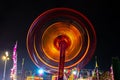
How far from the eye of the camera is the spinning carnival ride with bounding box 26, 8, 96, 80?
365 inches

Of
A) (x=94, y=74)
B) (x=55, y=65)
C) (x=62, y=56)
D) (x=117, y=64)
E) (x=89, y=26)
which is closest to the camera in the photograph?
(x=62, y=56)

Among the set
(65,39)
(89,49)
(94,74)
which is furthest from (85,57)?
(94,74)

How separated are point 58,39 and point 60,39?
15 centimetres

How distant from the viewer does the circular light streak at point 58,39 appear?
930cm

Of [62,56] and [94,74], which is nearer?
[62,56]

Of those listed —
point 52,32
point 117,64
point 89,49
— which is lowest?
point 117,64

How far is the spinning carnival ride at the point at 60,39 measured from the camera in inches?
365

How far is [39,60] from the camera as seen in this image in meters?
9.36

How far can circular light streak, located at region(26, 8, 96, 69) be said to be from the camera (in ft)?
30.5

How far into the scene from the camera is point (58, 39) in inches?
364

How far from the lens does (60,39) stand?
911 cm

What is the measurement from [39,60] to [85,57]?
5.89 feet

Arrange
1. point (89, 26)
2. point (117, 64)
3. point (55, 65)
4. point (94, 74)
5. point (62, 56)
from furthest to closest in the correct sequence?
1. point (94, 74)
2. point (89, 26)
3. point (55, 65)
4. point (117, 64)
5. point (62, 56)

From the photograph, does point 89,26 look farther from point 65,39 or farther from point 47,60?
point 47,60
